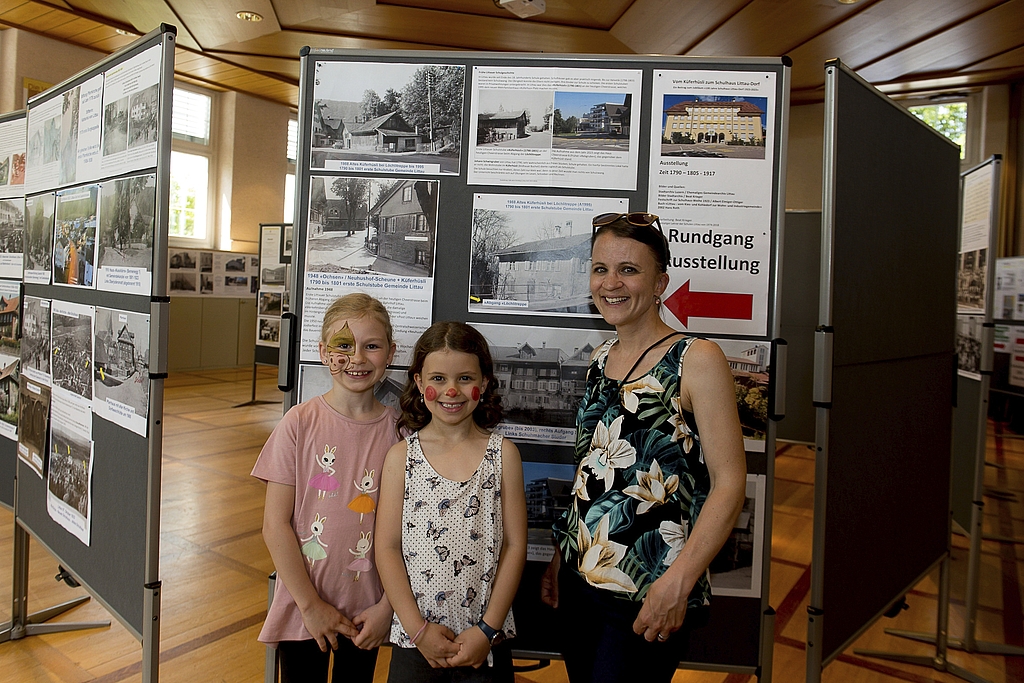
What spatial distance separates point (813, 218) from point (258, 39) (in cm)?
683

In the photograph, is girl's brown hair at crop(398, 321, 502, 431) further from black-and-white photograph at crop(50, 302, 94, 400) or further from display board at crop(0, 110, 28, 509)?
display board at crop(0, 110, 28, 509)

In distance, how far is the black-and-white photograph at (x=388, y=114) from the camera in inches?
81.0

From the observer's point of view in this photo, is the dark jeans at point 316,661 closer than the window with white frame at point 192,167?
Yes

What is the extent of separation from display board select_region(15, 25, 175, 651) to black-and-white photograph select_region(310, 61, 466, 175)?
0.43m

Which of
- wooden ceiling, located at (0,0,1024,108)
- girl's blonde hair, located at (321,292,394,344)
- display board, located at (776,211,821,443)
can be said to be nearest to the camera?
girl's blonde hair, located at (321,292,394,344)

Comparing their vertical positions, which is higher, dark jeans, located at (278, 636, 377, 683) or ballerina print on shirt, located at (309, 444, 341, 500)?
ballerina print on shirt, located at (309, 444, 341, 500)

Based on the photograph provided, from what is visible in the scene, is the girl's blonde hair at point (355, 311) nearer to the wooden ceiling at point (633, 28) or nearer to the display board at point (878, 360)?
the display board at point (878, 360)

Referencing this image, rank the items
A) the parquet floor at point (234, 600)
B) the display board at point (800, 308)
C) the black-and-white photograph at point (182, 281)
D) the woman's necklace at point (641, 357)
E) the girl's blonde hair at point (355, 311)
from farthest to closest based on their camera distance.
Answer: the black-and-white photograph at point (182, 281) < the display board at point (800, 308) < the parquet floor at point (234, 600) < the girl's blonde hair at point (355, 311) < the woman's necklace at point (641, 357)

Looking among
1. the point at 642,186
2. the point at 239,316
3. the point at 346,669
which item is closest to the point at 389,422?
the point at 346,669

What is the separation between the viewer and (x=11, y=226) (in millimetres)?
3088

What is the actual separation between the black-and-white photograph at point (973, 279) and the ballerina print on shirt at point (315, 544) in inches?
114

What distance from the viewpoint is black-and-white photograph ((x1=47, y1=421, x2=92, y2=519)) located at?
7.37ft

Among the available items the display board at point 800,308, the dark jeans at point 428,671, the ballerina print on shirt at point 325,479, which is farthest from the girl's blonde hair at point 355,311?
the display board at point 800,308

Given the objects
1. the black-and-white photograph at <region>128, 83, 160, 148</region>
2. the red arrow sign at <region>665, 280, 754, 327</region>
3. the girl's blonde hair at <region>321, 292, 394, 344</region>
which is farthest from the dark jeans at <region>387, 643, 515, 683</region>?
the black-and-white photograph at <region>128, 83, 160, 148</region>
